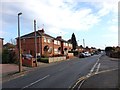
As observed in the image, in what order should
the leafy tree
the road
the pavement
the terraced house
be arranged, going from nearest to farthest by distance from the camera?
the pavement, the road, the leafy tree, the terraced house

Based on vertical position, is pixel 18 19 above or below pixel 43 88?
above

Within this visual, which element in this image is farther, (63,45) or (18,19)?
(63,45)

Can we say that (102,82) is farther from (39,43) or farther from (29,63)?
(39,43)

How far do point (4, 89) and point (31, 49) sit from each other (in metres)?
60.4

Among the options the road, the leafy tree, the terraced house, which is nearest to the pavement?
the road

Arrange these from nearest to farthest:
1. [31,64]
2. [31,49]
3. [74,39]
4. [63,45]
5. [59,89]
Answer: [59,89], [31,64], [31,49], [63,45], [74,39]

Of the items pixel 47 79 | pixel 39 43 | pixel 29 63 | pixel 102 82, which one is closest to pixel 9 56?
pixel 29 63

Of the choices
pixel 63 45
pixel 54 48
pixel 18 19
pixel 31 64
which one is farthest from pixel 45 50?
pixel 18 19

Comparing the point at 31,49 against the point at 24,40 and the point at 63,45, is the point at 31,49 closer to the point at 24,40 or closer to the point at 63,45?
the point at 24,40

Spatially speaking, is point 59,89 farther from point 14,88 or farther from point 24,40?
point 24,40

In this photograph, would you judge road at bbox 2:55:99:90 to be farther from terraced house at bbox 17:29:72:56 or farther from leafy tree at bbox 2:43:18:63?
terraced house at bbox 17:29:72:56

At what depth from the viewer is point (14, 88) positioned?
1842 centimetres

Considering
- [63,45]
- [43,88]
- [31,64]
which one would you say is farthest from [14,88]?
[63,45]

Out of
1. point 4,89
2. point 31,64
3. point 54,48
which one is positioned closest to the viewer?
point 4,89
